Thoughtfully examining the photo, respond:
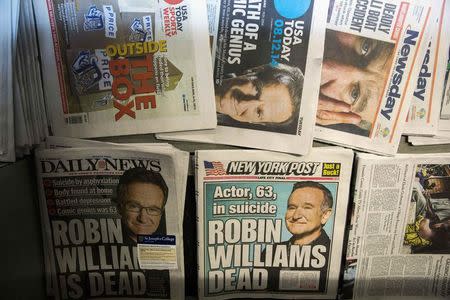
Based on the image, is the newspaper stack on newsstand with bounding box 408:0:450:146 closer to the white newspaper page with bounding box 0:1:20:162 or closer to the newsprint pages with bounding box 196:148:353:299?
the newsprint pages with bounding box 196:148:353:299

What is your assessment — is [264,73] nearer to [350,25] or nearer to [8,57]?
[350,25]

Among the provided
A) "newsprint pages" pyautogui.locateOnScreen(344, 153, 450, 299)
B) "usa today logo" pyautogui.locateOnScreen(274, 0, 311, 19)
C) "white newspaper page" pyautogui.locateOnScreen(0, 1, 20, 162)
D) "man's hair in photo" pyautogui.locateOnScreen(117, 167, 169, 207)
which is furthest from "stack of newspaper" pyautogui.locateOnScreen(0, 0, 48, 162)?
"newsprint pages" pyautogui.locateOnScreen(344, 153, 450, 299)

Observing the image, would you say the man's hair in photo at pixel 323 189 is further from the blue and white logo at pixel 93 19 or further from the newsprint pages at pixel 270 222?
the blue and white logo at pixel 93 19

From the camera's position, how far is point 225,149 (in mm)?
533

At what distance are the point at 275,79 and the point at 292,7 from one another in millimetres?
108

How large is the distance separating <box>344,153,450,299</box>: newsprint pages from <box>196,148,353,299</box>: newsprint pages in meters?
0.03

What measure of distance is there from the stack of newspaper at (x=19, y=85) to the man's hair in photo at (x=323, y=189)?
0.43m

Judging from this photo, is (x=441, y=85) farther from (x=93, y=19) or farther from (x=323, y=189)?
(x=93, y=19)

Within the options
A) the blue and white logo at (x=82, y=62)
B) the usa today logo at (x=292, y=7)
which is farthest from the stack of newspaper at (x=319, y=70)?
the blue and white logo at (x=82, y=62)

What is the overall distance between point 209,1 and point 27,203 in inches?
16.9

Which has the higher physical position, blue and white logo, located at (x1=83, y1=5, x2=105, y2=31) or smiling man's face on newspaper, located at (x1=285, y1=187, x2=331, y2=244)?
blue and white logo, located at (x1=83, y1=5, x2=105, y2=31)

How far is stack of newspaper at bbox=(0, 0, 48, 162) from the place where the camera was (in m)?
0.44

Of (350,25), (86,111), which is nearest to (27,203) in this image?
(86,111)

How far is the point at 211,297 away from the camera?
591 mm
